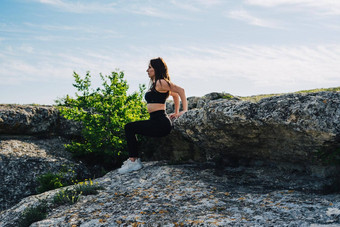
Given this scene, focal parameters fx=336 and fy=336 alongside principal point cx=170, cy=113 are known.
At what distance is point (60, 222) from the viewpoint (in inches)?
Result: 316

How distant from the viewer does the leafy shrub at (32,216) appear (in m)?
8.55

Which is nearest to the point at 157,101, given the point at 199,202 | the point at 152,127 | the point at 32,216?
the point at 152,127

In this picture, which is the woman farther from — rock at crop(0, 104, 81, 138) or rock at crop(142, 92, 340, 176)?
rock at crop(0, 104, 81, 138)

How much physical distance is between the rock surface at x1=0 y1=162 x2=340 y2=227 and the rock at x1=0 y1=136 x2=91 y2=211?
2.67 metres

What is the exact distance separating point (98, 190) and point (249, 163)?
196 inches

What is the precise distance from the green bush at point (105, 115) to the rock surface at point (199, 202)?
9.94ft

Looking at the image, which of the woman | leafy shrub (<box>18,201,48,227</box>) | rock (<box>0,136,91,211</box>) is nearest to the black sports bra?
the woman

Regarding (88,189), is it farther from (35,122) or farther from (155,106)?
(35,122)

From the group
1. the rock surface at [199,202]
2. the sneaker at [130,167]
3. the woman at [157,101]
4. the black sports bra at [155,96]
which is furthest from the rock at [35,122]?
the black sports bra at [155,96]

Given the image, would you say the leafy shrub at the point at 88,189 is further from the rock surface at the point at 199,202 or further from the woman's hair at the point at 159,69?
the woman's hair at the point at 159,69

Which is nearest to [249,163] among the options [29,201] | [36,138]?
[29,201]

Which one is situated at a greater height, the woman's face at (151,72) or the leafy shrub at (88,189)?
the woman's face at (151,72)

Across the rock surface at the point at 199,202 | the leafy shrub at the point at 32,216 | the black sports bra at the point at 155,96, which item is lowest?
the leafy shrub at the point at 32,216

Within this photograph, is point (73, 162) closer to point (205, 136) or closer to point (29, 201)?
point (29, 201)
